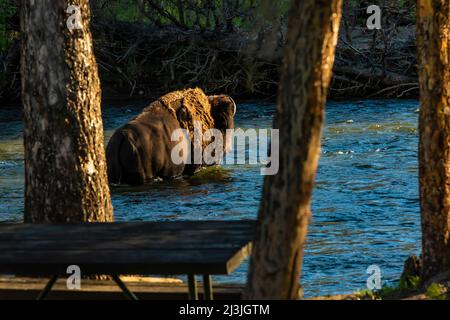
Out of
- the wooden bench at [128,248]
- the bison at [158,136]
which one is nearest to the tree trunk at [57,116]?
the wooden bench at [128,248]

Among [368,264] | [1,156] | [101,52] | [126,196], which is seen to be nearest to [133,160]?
[126,196]

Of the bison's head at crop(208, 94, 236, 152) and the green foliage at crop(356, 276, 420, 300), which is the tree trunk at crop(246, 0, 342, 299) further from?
the bison's head at crop(208, 94, 236, 152)

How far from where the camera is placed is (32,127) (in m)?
7.70

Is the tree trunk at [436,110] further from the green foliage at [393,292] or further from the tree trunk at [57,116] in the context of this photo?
the tree trunk at [57,116]

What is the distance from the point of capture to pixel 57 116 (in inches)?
300

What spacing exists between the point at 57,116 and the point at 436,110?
2561 mm

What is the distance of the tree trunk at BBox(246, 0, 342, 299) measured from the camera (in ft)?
16.5

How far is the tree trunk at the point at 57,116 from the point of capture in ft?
25.0

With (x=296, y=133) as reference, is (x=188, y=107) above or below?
below

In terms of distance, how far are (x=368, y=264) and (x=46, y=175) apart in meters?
3.82

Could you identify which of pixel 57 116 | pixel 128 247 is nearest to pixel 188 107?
pixel 57 116

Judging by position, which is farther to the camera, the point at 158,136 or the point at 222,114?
the point at 222,114

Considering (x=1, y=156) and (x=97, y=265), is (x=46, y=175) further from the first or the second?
(x=1, y=156)

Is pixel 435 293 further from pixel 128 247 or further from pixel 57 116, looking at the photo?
pixel 57 116
